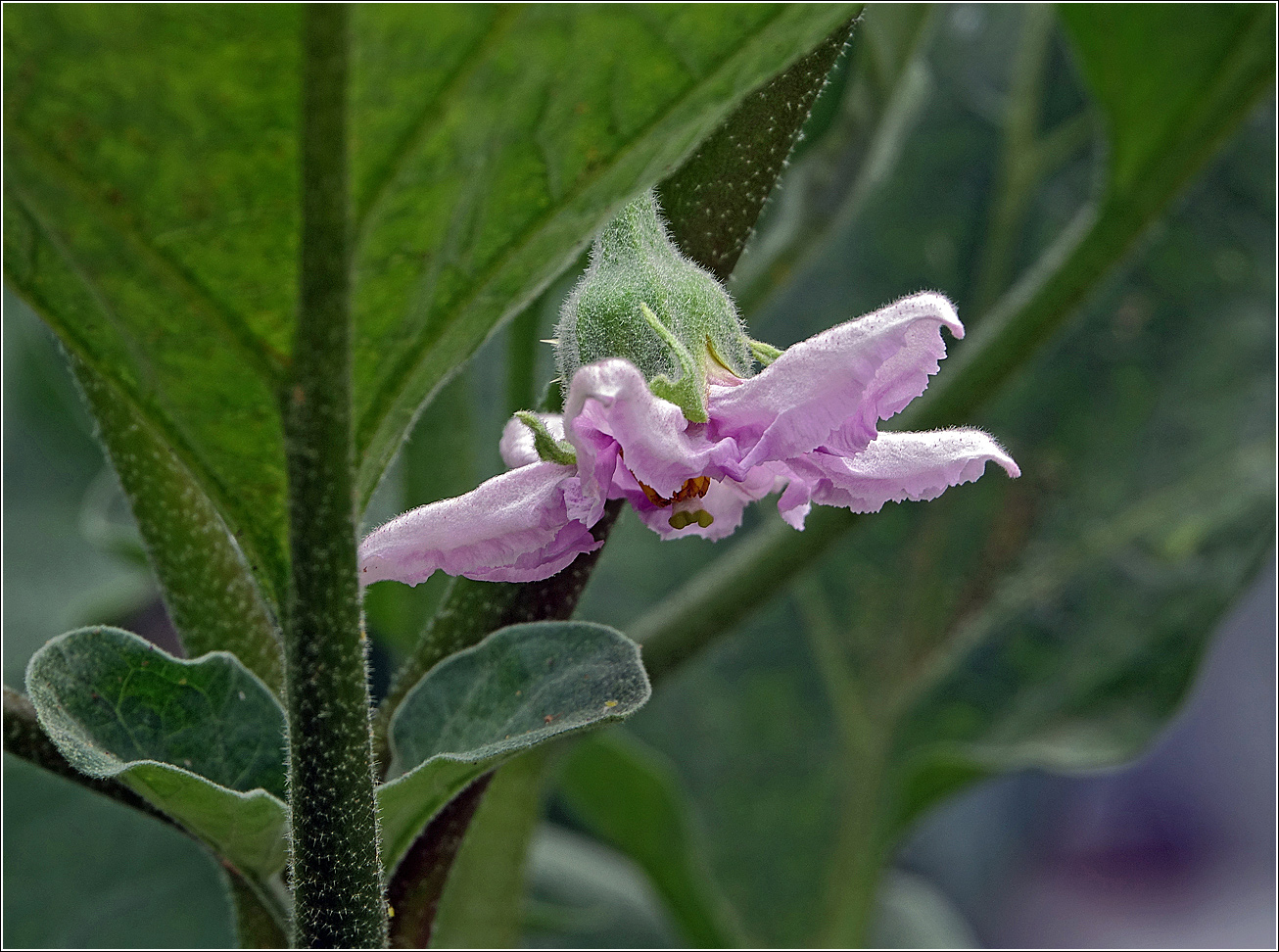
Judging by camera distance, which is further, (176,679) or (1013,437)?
(1013,437)

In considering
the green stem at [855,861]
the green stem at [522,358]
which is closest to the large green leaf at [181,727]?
the green stem at [522,358]

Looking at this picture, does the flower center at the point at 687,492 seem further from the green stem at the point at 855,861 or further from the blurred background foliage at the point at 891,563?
the green stem at the point at 855,861

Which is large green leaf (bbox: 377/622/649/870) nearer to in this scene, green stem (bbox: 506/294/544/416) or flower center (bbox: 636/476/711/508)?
flower center (bbox: 636/476/711/508)

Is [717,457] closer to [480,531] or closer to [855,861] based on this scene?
[480,531]

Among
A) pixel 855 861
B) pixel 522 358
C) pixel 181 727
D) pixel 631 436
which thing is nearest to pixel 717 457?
pixel 631 436

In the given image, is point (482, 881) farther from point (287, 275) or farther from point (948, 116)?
point (948, 116)

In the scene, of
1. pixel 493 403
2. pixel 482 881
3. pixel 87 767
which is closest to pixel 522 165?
pixel 87 767

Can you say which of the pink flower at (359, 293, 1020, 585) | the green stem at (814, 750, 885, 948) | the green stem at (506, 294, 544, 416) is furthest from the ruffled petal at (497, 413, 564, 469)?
the green stem at (814, 750, 885, 948)
